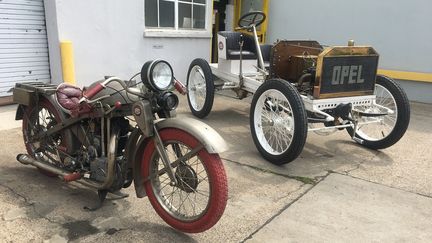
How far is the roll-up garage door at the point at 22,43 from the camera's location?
5.97m

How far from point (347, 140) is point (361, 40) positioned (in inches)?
161

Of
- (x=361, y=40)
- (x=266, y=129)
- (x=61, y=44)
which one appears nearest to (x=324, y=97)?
(x=266, y=129)

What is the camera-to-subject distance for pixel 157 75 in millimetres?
2701

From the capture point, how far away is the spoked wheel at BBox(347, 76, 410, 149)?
456cm

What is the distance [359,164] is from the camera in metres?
4.43

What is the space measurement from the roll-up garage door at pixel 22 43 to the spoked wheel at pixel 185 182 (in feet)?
14.0

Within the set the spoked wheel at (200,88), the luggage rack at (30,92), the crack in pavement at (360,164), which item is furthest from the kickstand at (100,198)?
the spoked wheel at (200,88)

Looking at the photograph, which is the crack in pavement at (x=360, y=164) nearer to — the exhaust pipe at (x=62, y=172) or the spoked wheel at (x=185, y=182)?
the spoked wheel at (x=185, y=182)

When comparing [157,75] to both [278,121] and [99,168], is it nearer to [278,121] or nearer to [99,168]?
[99,168]

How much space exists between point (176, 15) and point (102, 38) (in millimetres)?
1987

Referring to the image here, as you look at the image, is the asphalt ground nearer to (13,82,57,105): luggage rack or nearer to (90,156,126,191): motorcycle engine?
(90,156,126,191): motorcycle engine

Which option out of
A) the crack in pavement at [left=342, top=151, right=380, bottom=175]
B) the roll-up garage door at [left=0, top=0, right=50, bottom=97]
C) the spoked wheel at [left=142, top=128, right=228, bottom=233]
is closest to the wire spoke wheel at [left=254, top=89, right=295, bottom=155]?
the crack in pavement at [left=342, top=151, right=380, bottom=175]

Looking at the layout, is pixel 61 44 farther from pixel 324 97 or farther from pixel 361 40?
pixel 361 40

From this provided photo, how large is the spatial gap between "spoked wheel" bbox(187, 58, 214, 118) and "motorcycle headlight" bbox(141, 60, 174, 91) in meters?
3.14
